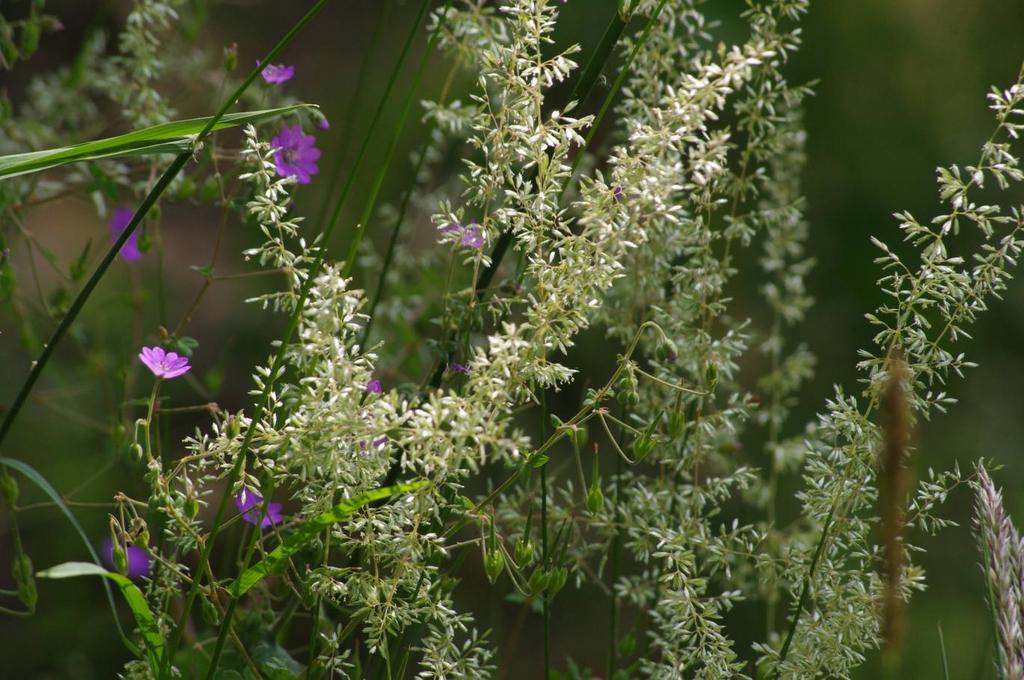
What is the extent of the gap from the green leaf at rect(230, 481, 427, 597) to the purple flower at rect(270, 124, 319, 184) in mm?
441

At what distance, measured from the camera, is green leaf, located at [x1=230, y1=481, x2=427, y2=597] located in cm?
68

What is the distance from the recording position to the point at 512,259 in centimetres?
134

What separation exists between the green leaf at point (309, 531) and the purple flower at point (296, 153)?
44 cm

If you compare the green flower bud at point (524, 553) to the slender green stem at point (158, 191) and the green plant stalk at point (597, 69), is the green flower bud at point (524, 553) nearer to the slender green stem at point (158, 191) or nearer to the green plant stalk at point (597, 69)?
the green plant stalk at point (597, 69)

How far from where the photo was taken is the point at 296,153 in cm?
106

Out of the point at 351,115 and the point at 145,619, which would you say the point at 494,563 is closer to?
the point at 145,619

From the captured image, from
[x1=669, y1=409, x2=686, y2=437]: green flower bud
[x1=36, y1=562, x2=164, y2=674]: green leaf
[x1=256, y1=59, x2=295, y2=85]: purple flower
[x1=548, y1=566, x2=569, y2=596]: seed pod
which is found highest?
[x1=256, y1=59, x2=295, y2=85]: purple flower

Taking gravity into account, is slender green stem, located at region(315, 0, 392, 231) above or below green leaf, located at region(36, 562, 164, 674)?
above

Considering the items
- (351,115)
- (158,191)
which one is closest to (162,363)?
(158,191)

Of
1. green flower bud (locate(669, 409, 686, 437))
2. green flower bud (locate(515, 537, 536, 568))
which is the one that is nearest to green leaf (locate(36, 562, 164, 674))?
green flower bud (locate(515, 537, 536, 568))

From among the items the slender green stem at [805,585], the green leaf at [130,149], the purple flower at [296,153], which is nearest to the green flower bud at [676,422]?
the slender green stem at [805,585]

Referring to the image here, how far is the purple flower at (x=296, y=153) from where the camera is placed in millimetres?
1042

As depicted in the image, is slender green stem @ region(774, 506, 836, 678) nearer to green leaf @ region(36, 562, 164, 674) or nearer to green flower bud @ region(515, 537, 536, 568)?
green flower bud @ region(515, 537, 536, 568)

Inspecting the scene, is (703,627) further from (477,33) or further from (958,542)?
(958,542)
